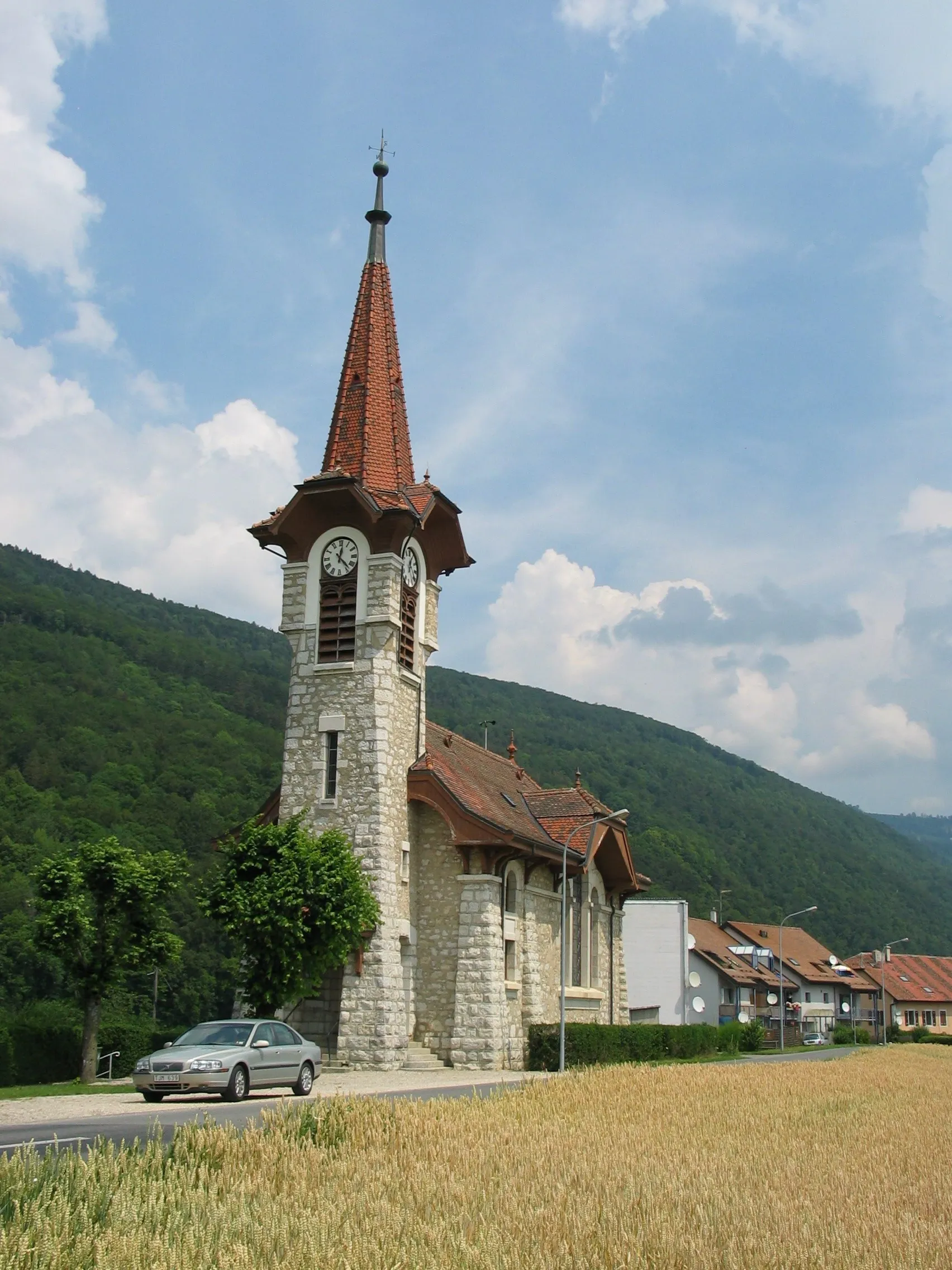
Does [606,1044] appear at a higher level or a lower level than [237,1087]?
lower

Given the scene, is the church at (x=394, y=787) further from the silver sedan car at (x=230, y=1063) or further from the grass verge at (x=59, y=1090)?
the silver sedan car at (x=230, y=1063)

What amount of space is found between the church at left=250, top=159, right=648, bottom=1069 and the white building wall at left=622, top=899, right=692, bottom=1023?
20452mm

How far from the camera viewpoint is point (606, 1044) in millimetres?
34406

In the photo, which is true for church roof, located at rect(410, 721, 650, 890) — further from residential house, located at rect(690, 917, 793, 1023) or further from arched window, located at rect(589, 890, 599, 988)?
residential house, located at rect(690, 917, 793, 1023)

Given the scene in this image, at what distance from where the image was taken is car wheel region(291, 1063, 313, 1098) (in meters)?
22.0

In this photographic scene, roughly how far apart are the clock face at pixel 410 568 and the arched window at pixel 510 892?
8.40 metres

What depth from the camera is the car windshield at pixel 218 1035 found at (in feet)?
68.3

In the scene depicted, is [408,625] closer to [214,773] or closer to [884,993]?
[214,773]

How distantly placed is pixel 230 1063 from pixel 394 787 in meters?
12.3

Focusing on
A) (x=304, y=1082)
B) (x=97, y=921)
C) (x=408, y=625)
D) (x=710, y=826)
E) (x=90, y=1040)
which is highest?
(x=710, y=826)

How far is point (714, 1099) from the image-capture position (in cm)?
1856

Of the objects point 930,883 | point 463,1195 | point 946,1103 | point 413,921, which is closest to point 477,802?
point 413,921

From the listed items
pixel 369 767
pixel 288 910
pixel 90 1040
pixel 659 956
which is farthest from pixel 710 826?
pixel 90 1040

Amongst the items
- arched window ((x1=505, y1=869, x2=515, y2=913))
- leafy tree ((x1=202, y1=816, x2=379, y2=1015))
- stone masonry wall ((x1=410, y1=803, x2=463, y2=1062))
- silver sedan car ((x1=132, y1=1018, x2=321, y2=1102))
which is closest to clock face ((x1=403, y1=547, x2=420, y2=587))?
stone masonry wall ((x1=410, y1=803, x2=463, y2=1062))
